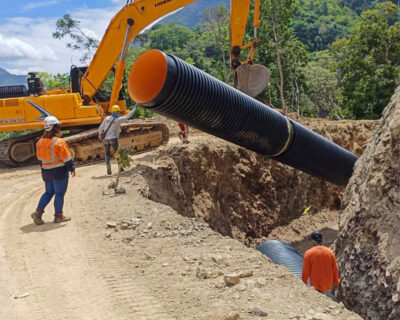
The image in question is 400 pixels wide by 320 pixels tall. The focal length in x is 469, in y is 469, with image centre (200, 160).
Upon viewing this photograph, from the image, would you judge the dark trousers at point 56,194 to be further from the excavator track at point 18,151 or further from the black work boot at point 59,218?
the excavator track at point 18,151

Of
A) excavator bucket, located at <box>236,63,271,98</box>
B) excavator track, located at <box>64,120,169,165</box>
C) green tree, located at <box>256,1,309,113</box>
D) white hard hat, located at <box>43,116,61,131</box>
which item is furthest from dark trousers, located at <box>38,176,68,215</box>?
green tree, located at <box>256,1,309,113</box>

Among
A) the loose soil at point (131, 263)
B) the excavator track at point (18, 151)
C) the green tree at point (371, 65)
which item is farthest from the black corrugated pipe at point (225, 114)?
the green tree at point (371, 65)

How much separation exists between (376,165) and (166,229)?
345cm

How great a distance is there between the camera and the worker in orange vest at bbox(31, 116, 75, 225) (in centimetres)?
752

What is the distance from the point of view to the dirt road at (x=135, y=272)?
468cm

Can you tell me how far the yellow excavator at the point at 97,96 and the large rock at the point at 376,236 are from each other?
6.03m

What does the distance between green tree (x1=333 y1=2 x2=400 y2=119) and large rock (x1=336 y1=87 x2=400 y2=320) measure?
1991cm

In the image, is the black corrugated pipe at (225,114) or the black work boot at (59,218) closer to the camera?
the black corrugated pipe at (225,114)

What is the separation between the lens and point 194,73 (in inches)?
294

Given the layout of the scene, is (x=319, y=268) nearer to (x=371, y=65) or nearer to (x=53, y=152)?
(x=53, y=152)

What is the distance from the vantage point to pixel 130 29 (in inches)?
548

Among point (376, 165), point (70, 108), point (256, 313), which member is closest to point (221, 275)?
point (256, 313)

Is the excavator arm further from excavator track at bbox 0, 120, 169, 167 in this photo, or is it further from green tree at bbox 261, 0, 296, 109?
green tree at bbox 261, 0, 296, 109

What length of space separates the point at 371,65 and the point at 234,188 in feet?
56.7
